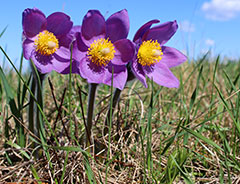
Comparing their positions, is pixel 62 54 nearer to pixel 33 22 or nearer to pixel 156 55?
pixel 33 22

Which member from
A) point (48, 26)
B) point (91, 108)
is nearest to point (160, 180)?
point (91, 108)

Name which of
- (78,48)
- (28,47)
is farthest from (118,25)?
(28,47)

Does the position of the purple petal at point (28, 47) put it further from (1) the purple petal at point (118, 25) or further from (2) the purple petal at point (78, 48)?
(1) the purple petal at point (118, 25)

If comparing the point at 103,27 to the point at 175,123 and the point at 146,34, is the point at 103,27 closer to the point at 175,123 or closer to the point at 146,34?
the point at 146,34

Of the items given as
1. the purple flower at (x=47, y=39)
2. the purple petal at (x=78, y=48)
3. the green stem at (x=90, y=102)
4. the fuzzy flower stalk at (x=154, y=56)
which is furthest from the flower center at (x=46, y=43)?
the fuzzy flower stalk at (x=154, y=56)

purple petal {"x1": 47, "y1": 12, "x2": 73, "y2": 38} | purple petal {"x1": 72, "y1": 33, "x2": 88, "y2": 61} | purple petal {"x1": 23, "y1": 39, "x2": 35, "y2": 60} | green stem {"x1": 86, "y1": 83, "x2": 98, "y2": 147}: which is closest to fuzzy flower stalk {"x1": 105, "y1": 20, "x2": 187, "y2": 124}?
green stem {"x1": 86, "y1": 83, "x2": 98, "y2": 147}
